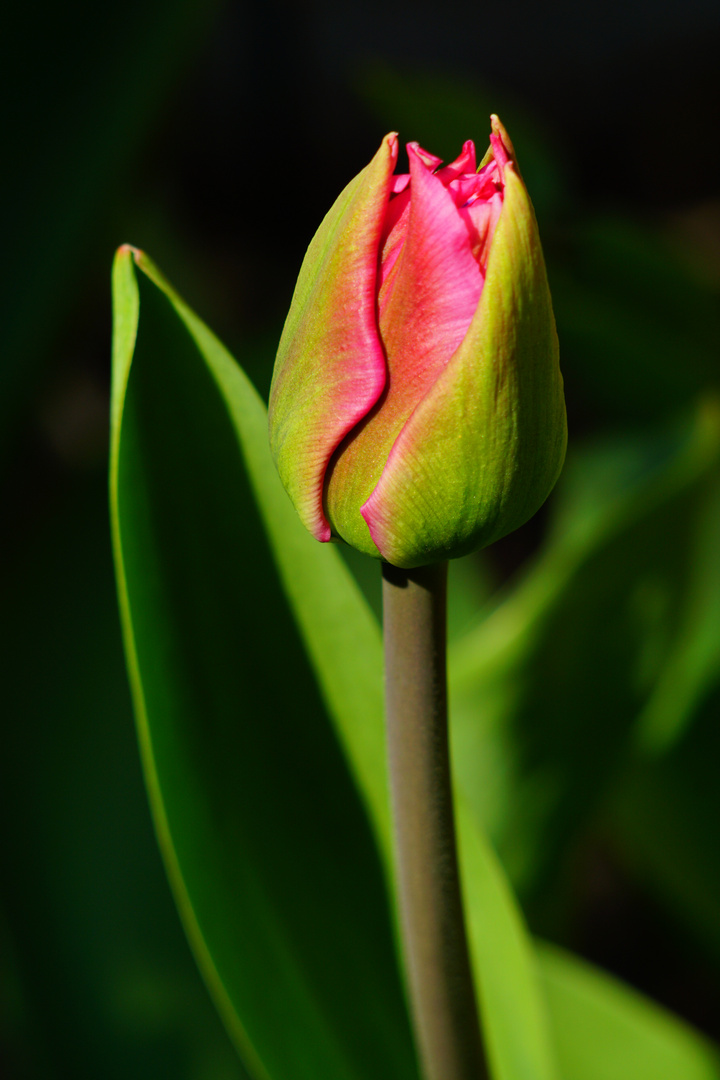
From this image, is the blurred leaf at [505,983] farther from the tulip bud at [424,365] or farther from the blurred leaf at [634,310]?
the blurred leaf at [634,310]

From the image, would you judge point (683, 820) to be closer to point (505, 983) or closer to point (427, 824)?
point (505, 983)

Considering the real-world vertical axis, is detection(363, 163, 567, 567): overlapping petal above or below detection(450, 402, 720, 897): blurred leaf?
above

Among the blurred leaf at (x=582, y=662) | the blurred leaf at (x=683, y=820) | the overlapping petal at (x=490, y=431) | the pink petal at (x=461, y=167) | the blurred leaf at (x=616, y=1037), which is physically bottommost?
the blurred leaf at (x=616, y=1037)

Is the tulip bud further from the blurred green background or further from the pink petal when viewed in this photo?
the blurred green background

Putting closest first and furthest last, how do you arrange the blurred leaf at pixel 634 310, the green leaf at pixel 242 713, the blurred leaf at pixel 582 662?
the green leaf at pixel 242 713
the blurred leaf at pixel 582 662
the blurred leaf at pixel 634 310

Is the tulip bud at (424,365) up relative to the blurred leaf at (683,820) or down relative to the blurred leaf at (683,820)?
up

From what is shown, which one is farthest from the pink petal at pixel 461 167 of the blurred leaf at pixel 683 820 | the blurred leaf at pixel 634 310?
the blurred leaf at pixel 634 310

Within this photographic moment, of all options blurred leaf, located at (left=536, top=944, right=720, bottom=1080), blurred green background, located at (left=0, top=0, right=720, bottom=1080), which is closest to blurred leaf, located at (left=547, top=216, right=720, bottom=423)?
blurred green background, located at (left=0, top=0, right=720, bottom=1080)
